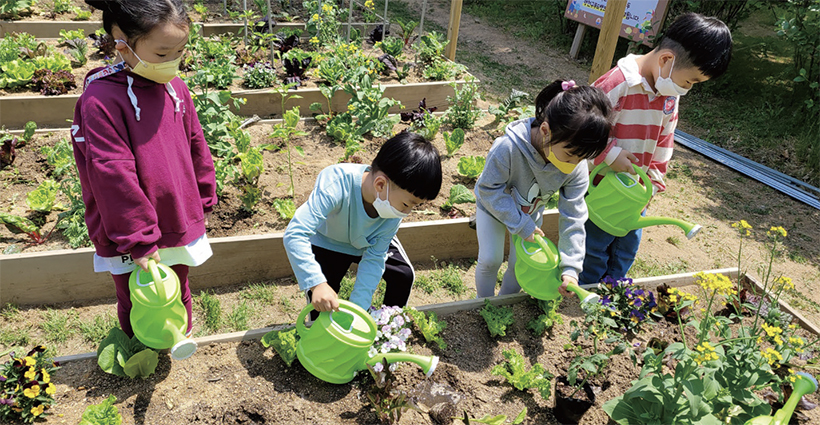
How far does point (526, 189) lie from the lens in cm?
244

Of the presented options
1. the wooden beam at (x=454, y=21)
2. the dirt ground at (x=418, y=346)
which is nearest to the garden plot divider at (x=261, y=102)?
the dirt ground at (x=418, y=346)

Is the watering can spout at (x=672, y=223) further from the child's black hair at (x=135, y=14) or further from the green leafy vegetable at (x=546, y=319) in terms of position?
the child's black hair at (x=135, y=14)

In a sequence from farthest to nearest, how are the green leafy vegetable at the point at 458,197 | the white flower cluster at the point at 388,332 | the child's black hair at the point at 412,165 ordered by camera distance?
the green leafy vegetable at the point at 458,197, the white flower cluster at the point at 388,332, the child's black hair at the point at 412,165

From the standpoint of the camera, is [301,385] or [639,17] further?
[639,17]

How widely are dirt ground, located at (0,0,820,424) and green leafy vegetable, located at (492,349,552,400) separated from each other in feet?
0.26

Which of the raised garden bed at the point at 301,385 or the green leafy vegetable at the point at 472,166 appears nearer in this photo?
the raised garden bed at the point at 301,385

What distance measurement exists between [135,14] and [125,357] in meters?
1.23

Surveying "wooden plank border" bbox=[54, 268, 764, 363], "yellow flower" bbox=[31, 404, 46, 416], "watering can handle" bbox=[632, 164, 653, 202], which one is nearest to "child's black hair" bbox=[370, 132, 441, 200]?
"wooden plank border" bbox=[54, 268, 764, 363]

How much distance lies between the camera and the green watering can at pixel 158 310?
5.52 ft

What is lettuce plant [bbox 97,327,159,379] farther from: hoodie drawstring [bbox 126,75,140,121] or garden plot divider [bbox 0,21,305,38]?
garden plot divider [bbox 0,21,305,38]

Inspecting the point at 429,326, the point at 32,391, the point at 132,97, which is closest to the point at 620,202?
the point at 429,326

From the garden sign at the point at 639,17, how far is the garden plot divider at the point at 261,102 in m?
2.63

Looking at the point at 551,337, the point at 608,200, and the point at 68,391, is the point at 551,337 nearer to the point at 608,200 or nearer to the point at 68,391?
the point at 608,200

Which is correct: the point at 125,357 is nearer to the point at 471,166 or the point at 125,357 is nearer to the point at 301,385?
the point at 301,385
